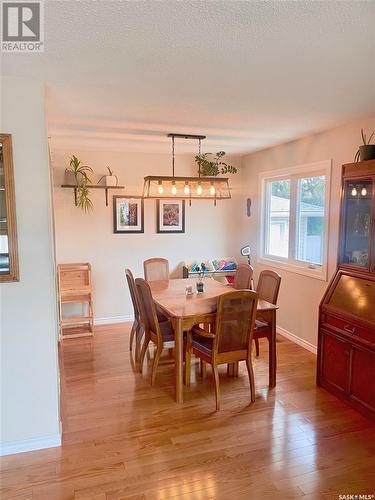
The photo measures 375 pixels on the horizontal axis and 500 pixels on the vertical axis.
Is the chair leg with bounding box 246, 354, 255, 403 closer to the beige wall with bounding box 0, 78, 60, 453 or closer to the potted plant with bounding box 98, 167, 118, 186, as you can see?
the beige wall with bounding box 0, 78, 60, 453

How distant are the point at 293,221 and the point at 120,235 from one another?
97.9 inches

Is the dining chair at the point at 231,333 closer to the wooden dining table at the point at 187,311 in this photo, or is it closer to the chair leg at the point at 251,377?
the chair leg at the point at 251,377

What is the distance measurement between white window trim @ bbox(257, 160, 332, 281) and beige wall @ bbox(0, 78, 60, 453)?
2.97 meters

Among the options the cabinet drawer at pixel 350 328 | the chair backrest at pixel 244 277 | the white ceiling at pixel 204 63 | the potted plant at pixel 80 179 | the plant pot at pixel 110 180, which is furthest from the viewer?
the plant pot at pixel 110 180

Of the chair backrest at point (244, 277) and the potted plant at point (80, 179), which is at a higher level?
the potted plant at point (80, 179)

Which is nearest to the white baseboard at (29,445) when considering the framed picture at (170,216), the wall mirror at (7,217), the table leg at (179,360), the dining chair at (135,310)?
the table leg at (179,360)

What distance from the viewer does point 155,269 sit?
5051 millimetres

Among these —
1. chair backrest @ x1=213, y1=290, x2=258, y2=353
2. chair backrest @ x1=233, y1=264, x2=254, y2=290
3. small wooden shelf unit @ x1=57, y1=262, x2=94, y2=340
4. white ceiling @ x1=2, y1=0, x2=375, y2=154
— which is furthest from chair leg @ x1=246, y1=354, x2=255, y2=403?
small wooden shelf unit @ x1=57, y1=262, x2=94, y2=340

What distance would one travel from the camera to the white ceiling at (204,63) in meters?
1.62

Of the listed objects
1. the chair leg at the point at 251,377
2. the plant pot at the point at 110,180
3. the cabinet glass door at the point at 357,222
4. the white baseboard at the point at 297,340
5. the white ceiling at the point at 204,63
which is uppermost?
the white ceiling at the point at 204,63

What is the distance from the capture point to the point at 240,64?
2.18 m

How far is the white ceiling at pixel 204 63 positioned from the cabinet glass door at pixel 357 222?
2.23 ft

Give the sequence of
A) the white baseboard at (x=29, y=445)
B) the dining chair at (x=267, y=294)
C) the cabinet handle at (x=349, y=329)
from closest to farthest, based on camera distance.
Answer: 1. the white baseboard at (x=29, y=445)
2. the cabinet handle at (x=349, y=329)
3. the dining chair at (x=267, y=294)

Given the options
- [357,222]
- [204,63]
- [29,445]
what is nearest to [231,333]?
[357,222]
